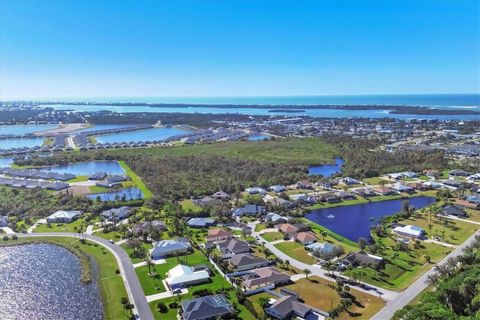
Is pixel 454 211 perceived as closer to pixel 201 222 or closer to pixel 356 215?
pixel 356 215

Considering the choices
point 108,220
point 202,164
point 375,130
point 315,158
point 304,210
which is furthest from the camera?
point 375,130

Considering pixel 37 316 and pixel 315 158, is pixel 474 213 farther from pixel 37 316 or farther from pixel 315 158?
pixel 37 316

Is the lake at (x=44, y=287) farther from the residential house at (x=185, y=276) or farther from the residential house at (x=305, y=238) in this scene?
the residential house at (x=305, y=238)

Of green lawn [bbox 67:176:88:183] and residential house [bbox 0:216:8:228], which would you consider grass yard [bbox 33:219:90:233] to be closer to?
residential house [bbox 0:216:8:228]

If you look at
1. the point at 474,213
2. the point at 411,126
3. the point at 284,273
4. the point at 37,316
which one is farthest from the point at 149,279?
the point at 411,126

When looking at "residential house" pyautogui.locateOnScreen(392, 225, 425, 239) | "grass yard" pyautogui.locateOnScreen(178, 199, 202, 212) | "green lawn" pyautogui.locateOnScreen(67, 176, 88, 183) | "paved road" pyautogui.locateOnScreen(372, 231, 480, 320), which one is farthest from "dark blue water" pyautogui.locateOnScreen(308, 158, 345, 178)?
"green lawn" pyautogui.locateOnScreen(67, 176, 88, 183)

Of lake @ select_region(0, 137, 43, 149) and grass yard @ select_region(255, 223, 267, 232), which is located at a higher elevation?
lake @ select_region(0, 137, 43, 149)
